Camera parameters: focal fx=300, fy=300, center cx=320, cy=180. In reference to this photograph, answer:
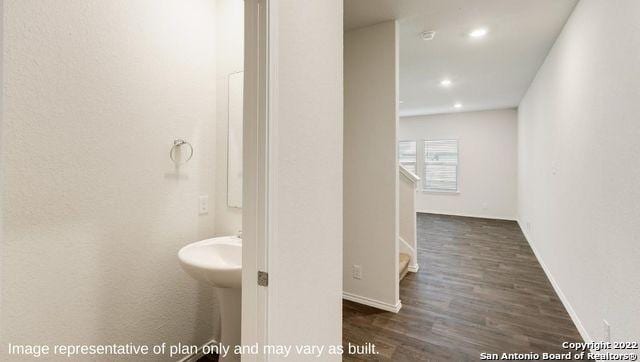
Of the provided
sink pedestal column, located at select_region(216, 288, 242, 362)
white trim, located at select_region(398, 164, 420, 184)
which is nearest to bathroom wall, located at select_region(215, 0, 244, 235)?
sink pedestal column, located at select_region(216, 288, 242, 362)

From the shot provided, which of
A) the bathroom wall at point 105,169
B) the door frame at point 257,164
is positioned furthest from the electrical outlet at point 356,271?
the door frame at point 257,164

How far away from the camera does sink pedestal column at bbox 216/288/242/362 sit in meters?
1.71

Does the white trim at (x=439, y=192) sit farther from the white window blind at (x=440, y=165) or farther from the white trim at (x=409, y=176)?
the white trim at (x=409, y=176)

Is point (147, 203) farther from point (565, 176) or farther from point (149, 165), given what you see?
point (565, 176)

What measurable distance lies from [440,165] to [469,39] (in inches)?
195

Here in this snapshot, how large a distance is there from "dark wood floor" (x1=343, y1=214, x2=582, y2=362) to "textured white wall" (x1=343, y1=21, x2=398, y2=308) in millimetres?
324

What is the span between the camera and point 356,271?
2924 mm

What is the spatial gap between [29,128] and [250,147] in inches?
39.4

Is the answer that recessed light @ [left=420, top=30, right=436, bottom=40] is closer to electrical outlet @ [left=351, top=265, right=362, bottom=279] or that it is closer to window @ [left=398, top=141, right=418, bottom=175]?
electrical outlet @ [left=351, top=265, right=362, bottom=279]

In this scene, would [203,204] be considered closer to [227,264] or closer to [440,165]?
[227,264]

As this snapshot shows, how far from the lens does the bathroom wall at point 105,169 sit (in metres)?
1.26

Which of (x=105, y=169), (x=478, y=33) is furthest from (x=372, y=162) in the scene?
(x=105, y=169)

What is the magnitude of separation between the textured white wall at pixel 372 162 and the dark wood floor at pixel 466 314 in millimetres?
324

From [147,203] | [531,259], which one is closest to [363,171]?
[147,203]
